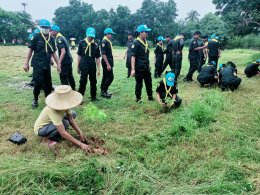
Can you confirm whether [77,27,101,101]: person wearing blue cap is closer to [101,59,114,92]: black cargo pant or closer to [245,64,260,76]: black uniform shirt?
[101,59,114,92]: black cargo pant

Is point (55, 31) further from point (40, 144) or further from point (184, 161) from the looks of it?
point (184, 161)

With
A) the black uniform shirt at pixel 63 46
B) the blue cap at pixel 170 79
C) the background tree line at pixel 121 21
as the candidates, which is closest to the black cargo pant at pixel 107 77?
the black uniform shirt at pixel 63 46

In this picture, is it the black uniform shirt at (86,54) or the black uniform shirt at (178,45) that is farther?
the black uniform shirt at (178,45)

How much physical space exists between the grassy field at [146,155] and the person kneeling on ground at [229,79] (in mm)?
1460

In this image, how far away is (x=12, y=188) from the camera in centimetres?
312

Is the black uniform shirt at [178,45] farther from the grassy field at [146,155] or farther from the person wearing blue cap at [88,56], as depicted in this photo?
the person wearing blue cap at [88,56]

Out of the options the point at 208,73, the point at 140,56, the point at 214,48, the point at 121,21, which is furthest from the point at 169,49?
the point at 121,21

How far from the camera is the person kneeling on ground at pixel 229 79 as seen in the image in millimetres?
7856

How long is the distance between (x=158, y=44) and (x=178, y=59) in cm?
149

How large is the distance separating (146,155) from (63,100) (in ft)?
4.50

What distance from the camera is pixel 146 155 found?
3.94 meters

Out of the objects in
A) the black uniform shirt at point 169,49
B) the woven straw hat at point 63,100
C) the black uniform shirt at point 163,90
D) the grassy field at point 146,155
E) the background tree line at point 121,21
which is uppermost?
the background tree line at point 121,21

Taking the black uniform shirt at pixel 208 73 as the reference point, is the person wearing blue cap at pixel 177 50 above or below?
above

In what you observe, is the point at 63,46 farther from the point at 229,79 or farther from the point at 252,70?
the point at 252,70
